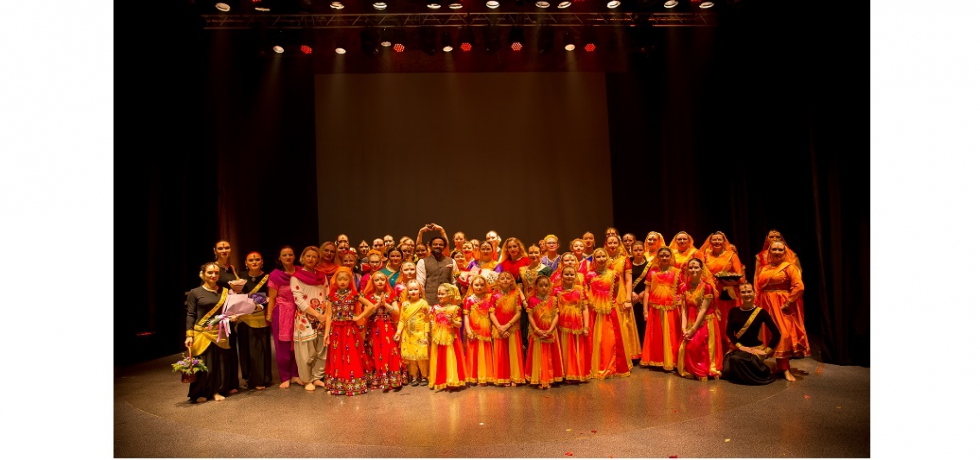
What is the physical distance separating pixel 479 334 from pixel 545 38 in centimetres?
457

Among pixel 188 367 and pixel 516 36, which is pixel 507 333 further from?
pixel 516 36

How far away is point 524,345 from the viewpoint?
6.18m

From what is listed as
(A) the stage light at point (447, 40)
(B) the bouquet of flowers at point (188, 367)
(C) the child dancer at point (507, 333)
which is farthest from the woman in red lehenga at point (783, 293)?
(B) the bouquet of flowers at point (188, 367)

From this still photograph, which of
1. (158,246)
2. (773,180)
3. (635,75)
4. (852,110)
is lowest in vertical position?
(158,246)

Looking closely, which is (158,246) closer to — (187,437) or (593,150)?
(187,437)

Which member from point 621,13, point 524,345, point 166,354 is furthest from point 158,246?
point 621,13

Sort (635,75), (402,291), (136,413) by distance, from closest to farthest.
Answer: (136,413) → (402,291) → (635,75)

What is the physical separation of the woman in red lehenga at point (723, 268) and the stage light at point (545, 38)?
140 inches

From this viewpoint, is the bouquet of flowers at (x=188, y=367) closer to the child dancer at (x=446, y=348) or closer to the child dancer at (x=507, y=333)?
the child dancer at (x=446, y=348)

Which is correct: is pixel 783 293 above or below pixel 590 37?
below

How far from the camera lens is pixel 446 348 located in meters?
5.41

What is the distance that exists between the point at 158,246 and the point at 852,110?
8.14 meters

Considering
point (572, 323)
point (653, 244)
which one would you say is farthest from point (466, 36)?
point (572, 323)

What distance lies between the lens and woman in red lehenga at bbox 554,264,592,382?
5.50 meters
